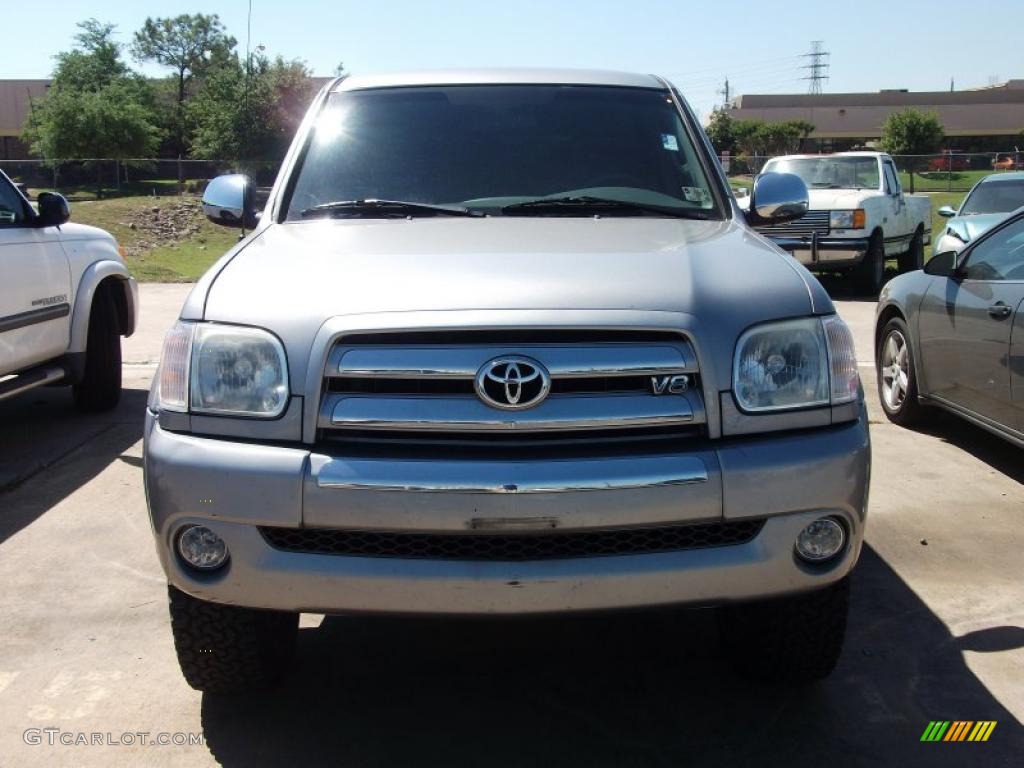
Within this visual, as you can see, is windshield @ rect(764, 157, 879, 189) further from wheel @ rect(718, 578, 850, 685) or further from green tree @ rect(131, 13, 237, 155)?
green tree @ rect(131, 13, 237, 155)

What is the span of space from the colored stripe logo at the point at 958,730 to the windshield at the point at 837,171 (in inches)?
484

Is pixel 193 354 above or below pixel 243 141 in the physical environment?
below

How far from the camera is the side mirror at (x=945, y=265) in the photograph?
598 cm

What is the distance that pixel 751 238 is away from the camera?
3.50 meters

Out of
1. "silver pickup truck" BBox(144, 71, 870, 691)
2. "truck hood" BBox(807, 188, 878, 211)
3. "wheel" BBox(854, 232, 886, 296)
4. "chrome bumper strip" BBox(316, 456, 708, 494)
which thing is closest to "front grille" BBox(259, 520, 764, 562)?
"silver pickup truck" BBox(144, 71, 870, 691)

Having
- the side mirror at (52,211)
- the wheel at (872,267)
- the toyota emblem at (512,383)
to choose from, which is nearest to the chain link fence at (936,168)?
the wheel at (872,267)

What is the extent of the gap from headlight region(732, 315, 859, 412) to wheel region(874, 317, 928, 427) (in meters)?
3.87

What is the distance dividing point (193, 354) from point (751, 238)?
6.16 feet

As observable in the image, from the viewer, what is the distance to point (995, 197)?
41.2 feet

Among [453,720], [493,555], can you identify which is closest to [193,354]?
[493,555]

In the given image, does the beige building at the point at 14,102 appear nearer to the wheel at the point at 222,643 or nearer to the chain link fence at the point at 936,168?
the chain link fence at the point at 936,168

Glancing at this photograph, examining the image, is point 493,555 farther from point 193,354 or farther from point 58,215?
point 58,215

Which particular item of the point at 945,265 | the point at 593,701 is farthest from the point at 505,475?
the point at 945,265

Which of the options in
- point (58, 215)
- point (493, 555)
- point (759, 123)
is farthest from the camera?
point (759, 123)
